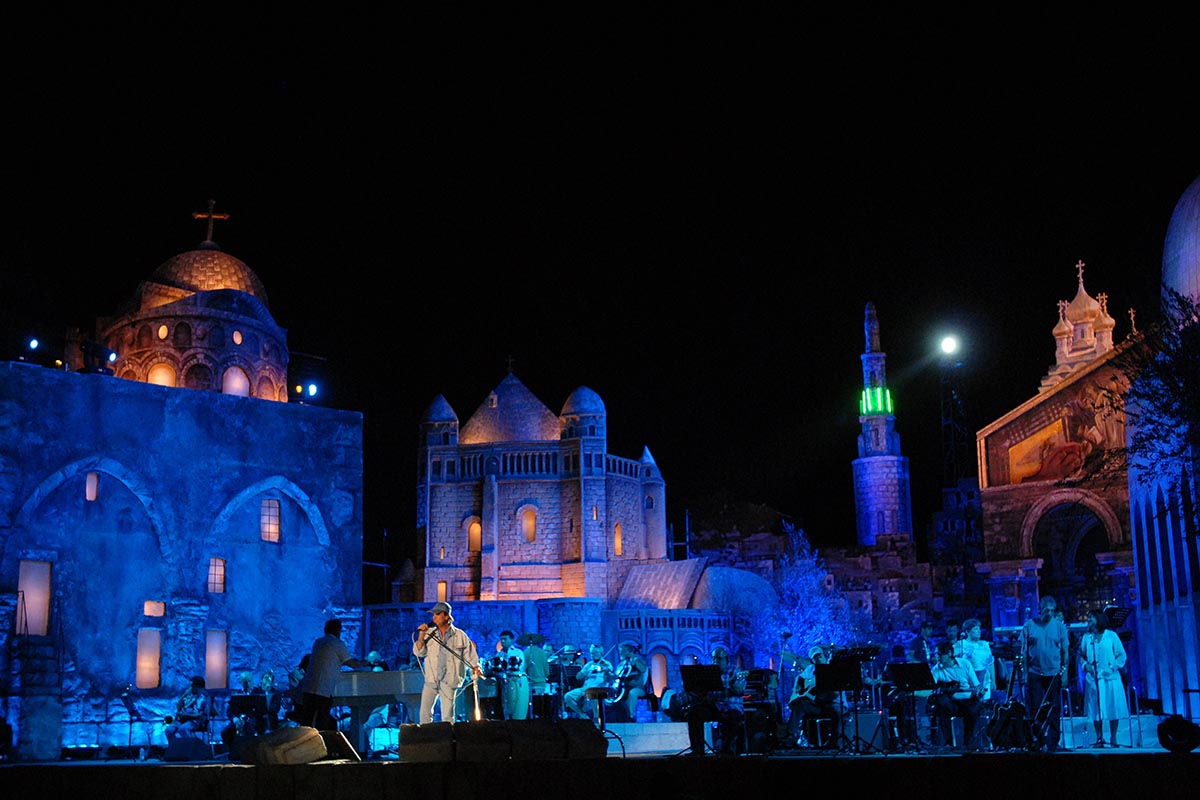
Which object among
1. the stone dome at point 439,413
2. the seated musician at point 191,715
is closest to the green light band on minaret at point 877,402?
the stone dome at point 439,413

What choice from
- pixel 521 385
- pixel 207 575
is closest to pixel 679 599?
pixel 521 385

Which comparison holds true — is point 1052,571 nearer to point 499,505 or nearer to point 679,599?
point 679,599

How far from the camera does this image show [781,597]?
6175cm

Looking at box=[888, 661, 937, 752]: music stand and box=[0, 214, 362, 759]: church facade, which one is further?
box=[0, 214, 362, 759]: church facade

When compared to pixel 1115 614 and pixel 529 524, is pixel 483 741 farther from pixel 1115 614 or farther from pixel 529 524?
pixel 529 524

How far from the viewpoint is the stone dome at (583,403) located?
6241cm

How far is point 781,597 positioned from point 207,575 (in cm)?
3445

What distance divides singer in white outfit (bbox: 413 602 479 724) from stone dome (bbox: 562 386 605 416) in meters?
46.3

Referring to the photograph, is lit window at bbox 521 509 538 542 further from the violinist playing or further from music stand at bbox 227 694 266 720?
music stand at bbox 227 694 266 720

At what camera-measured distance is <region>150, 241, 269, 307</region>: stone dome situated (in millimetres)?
42000

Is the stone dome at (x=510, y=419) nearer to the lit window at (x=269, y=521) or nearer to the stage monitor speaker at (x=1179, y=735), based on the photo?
the lit window at (x=269, y=521)

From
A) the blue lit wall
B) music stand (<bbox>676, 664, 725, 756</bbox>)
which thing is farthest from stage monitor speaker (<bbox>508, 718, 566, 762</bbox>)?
the blue lit wall

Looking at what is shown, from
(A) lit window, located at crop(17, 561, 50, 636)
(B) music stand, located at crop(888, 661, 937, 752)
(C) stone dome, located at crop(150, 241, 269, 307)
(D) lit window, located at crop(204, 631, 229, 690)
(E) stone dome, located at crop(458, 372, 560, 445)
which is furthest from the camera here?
(E) stone dome, located at crop(458, 372, 560, 445)

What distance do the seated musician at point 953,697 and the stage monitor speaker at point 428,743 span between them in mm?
7566
